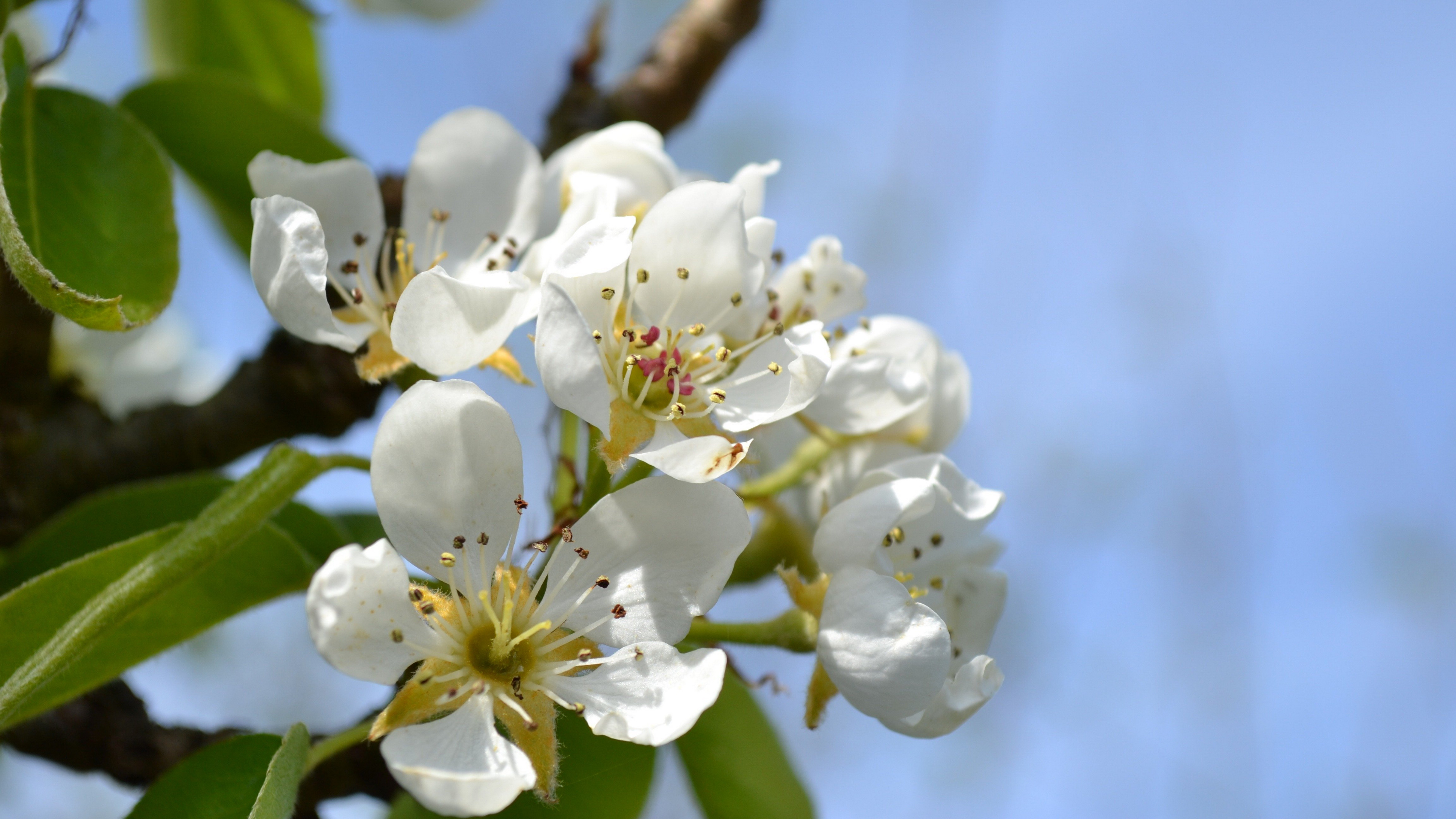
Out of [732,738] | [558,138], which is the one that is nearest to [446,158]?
[558,138]

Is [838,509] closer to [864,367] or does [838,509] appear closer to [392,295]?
[864,367]

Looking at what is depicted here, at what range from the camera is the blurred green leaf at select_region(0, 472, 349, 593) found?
129 cm

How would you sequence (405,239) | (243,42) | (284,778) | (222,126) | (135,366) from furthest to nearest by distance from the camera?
(135,366) → (243,42) → (222,126) → (405,239) → (284,778)

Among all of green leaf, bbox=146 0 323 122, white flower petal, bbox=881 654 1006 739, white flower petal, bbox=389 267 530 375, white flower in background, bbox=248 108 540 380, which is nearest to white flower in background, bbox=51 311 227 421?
green leaf, bbox=146 0 323 122

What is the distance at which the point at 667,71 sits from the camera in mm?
1916

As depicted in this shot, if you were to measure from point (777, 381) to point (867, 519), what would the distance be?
0.55ft

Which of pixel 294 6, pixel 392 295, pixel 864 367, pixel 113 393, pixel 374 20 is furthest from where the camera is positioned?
pixel 113 393

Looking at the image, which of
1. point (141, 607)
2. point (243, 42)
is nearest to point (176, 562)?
point (141, 607)

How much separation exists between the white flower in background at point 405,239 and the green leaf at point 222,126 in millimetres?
101

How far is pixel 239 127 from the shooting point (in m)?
1.40

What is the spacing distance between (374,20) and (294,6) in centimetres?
45

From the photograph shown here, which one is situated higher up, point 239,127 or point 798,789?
point 239,127

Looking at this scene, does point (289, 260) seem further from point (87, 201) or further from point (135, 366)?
point (135, 366)

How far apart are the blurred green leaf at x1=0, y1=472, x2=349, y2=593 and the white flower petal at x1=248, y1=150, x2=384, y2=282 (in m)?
0.29
